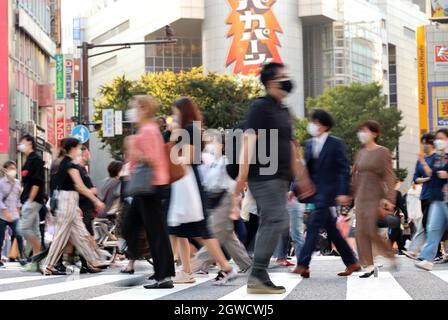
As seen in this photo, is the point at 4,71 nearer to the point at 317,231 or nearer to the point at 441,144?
the point at 441,144

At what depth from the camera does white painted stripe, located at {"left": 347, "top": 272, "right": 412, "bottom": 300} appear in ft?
22.0

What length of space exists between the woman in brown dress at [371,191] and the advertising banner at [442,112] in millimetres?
59114

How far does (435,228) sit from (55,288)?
14.1ft

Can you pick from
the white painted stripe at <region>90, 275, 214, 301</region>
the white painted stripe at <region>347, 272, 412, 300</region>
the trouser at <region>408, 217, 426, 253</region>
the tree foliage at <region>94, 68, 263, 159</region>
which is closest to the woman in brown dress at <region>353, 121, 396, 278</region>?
the white painted stripe at <region>347, 272, 412, 300</region>

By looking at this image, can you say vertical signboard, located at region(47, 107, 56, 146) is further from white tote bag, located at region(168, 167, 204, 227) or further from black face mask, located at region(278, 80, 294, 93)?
black face mask, located at region(278, 80, 294, 93)

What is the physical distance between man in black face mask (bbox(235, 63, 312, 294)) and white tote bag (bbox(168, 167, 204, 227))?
127cm

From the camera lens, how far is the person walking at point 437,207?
33.2 feet

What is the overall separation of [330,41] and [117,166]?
7456 cm

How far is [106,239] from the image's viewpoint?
1431cm

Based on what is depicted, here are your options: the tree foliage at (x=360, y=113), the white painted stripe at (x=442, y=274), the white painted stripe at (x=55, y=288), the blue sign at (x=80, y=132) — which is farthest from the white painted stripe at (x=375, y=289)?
the tree foliage at (x=360, y=113)

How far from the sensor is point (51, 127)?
50812mm

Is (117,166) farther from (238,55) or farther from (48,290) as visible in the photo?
(238,55)

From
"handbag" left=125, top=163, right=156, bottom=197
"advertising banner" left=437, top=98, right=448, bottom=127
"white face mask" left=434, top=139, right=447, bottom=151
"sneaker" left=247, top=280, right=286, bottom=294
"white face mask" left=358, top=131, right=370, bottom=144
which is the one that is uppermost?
"advertising banner" left=437, top=98, right=448, bottom=127

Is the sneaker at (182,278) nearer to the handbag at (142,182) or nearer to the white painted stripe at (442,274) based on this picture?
the handbag at (142,182)
